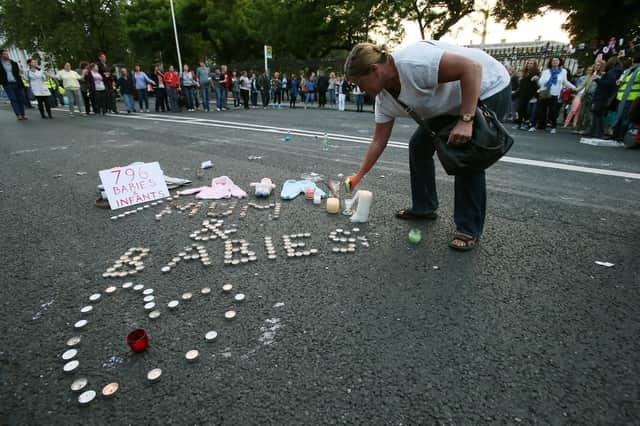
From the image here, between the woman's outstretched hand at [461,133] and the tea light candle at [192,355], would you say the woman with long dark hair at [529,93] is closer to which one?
the woman's outstretched hand at [461,133]

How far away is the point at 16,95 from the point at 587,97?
17.2 m

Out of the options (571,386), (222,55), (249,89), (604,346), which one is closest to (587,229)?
(604,346)

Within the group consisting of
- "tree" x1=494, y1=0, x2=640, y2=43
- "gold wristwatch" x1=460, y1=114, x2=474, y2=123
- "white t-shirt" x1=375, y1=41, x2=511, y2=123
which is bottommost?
"gold wristwatch" x1=460, y1=114, x2=474, y2=123

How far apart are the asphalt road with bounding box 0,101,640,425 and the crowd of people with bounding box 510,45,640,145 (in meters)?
5.38

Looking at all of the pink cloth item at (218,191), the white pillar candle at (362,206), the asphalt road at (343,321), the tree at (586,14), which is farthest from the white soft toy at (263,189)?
the tree at (586,14)

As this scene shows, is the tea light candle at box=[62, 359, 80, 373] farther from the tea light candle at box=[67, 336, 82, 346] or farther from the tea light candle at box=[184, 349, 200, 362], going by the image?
the tea light candle at box=[184, 349, 200, 362]

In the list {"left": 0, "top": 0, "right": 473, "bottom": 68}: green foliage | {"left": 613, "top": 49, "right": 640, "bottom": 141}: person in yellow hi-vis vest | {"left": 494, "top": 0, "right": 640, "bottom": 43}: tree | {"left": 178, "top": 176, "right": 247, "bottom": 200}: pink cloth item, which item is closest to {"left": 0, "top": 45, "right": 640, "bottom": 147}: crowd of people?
Result: {"left": 613, "top": 49, "right": 640, "bottom": 141}: person in yellow hi-vis vest

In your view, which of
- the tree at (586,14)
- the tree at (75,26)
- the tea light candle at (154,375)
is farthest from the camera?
the tree at (75,26)

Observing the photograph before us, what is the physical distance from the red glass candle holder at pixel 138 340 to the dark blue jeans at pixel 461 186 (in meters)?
2.21

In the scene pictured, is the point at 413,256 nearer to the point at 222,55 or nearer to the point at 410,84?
the point at 410,84

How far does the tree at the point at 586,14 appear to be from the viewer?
18438mm

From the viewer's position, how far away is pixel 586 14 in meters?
20.1

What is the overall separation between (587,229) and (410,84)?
2132 mm

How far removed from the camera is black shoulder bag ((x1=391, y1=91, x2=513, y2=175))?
85.2 inches
